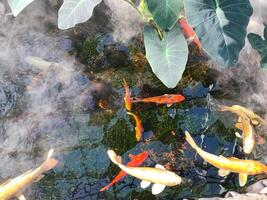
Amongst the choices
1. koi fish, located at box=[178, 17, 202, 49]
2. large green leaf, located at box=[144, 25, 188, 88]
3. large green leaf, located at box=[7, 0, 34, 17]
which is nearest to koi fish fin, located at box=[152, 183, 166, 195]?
large green leaf, located at box=[144, 25, 188, 88]

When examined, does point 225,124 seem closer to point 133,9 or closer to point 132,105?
point 132,105

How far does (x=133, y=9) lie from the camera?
10.4 feet

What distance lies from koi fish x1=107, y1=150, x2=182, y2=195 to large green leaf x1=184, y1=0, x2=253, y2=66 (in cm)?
65

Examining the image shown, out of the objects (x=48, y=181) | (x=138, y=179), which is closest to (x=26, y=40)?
(x=48, y=181)

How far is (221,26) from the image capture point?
235cm

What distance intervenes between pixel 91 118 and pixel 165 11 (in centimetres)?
78

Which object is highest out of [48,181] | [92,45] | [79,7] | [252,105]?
[79,7]

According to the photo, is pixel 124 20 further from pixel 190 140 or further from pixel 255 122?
pixel 255 122

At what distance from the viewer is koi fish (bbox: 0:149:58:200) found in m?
2.29

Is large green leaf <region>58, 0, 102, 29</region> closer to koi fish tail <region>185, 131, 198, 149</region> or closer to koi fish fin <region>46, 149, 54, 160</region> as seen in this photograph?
koi fish fin <region>46, 149, 54, 160</region>

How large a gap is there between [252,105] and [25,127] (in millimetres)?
1378

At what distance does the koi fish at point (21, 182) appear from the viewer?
229cm

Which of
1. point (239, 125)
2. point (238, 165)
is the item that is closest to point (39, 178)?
point (238, 165)

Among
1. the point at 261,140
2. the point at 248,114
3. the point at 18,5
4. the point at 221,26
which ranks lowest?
the point at 261,140
